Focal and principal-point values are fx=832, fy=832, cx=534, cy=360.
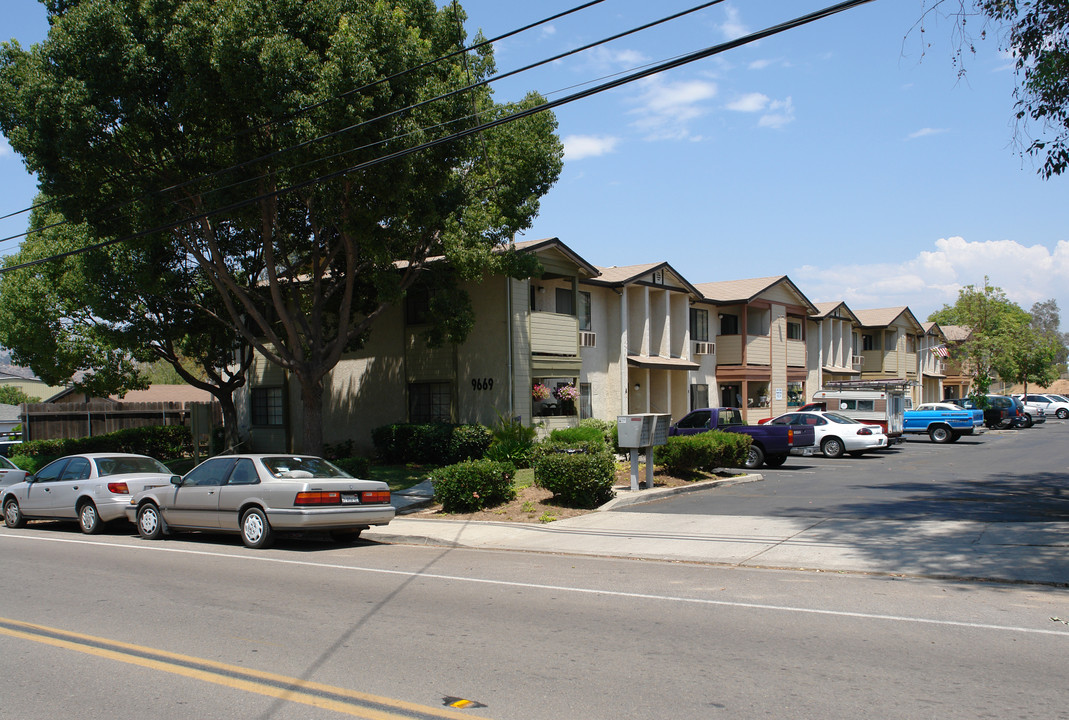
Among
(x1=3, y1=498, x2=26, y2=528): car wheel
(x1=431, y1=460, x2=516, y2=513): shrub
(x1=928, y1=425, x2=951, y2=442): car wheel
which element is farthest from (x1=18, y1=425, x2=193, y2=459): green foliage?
(x1=928, y1=425, x2=951, y2=442): car wheel

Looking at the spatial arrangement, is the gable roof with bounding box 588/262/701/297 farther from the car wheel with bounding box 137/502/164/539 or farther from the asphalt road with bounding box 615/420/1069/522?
the car wheel with bounding box 137/502/164/539

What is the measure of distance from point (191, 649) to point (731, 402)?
35.0 meters

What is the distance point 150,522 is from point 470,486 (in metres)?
5.56

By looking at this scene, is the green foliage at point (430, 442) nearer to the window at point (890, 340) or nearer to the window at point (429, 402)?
the window at point (429, 402)

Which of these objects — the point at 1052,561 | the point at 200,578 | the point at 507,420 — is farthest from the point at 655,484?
the point at 200,578

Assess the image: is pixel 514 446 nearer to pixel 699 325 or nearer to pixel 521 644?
pixel 521 644

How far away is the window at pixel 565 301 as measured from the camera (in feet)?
90.4

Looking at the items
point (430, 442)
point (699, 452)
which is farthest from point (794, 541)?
point (430, 442)

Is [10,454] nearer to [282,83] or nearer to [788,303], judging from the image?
[282,83]

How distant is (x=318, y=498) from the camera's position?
12.2m

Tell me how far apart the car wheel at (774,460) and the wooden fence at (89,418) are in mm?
19465

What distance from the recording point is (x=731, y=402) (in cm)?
3953

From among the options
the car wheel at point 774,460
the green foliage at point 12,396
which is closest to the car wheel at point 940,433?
the car wheel at point 774,460

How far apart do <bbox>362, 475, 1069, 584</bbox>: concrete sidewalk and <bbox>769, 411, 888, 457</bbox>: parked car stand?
1387 centimetres
